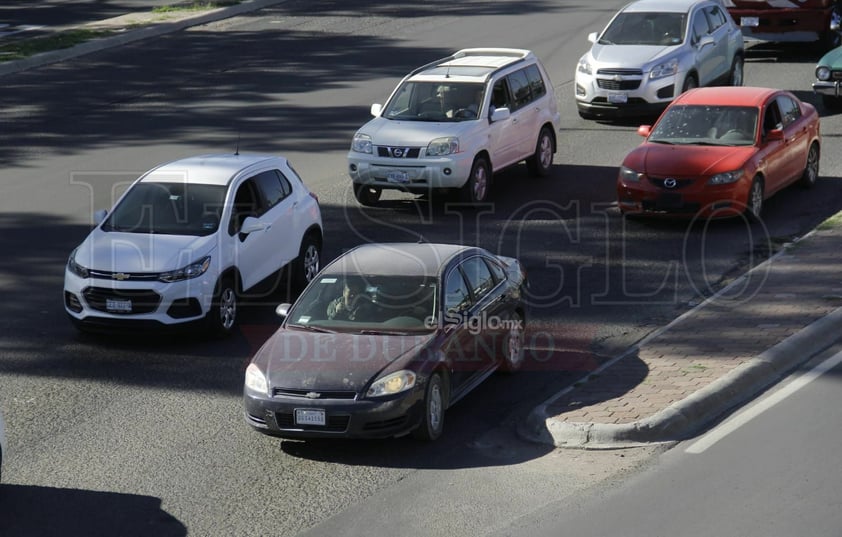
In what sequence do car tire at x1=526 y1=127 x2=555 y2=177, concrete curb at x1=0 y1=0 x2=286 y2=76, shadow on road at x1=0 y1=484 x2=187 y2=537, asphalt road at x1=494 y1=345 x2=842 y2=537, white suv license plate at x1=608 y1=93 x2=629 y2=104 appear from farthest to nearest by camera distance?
concrete curb at x1=0 y1=0 x2=286 y2=76
white suv license plate at x1=608 y1=93 x2=629 y2=104
car tire at x1=526 y1=127 x2=555 y2=177
shadow on road at x1=0 y1=484 x2=187 y2=537
asphalt road at x1=494 y1=345 x2=842 y2=537

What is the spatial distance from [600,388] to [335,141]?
1234 centimetres

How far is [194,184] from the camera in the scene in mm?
15492

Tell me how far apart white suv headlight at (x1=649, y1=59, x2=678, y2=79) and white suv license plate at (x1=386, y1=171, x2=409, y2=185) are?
24.1 ft

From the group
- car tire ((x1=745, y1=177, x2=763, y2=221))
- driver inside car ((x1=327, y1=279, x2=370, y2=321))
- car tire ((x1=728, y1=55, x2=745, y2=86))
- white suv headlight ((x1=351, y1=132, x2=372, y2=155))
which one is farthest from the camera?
car tire ((x1=728, y1=55, x2=745, y2=86))

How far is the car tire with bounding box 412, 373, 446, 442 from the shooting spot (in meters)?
11.4

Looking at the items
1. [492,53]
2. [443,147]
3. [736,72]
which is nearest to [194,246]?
[443,147]

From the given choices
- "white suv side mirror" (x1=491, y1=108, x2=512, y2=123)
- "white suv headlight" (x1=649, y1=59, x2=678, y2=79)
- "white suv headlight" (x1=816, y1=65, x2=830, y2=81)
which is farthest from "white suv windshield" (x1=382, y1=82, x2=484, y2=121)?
"white suv headlight" (x1=816, y1=65, x2=830, y2=81)

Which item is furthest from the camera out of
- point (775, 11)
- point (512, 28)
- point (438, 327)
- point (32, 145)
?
point (512, 28)

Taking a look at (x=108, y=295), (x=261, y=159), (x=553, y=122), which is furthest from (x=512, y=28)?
(x=108, y=295)

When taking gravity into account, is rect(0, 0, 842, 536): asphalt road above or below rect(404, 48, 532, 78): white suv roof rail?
below

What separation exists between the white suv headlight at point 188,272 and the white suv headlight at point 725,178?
295 inches

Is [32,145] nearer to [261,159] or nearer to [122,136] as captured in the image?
[122,136]

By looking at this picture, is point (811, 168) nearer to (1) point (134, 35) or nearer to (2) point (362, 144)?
(2) point (362, 144)

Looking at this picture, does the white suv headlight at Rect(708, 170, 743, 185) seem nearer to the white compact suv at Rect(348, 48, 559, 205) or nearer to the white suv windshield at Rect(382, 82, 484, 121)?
the white compact suv at Rect(348, 48, 559, 205)
